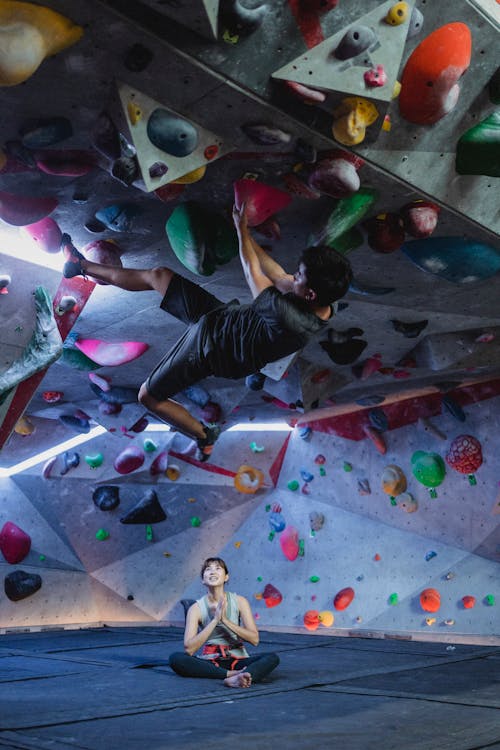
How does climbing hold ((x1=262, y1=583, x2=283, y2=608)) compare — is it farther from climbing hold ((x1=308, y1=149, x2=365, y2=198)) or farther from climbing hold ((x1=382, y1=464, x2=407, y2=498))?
climbing hold ((x1=308, y1=149, x2=365, y2=198))

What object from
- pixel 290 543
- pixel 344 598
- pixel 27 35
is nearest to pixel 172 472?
pixel 290 543

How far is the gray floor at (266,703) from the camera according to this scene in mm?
2781

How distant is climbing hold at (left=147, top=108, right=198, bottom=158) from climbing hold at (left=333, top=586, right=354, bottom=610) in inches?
244

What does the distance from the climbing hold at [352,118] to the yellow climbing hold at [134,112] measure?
76 centimetres

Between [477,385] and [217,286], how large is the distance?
137 inches

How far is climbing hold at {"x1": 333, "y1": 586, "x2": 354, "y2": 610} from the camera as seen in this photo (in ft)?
26.7

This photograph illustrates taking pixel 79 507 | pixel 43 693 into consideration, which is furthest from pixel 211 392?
pixel 43 693

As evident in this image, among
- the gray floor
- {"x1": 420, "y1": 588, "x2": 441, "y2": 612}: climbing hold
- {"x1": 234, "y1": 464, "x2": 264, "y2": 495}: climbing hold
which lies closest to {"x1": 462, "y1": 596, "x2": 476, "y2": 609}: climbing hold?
{"x1": 420, "y1": 588, "x2": 441, "y2": 612}: climbing hold

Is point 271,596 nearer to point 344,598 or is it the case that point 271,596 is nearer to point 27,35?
point 344,598

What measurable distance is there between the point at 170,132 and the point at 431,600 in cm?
576

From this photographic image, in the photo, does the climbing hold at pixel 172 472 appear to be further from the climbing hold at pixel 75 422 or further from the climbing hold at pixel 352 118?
the climbing hold at pixel 352 118

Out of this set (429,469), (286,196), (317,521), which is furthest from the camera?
(317,521)

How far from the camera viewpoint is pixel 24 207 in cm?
354

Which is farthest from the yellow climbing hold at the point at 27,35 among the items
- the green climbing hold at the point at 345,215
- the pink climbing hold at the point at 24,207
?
the green climbing hold at the point at 345,215
